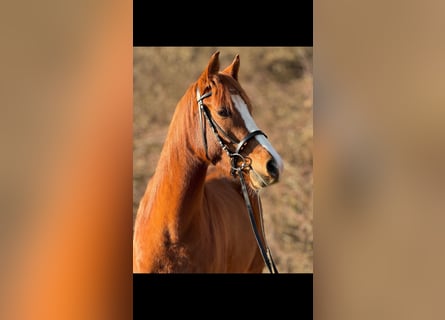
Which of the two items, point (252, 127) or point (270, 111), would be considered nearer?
point (252, 127)

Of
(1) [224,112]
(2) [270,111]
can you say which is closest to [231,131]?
(1) [224,112]

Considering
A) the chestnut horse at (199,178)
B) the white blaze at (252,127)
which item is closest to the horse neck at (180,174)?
the chestnut horse at (199,178)

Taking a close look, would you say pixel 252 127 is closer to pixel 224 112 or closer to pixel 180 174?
pixel 224 112

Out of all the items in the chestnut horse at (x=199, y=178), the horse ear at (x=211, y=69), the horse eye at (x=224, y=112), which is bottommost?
the chestnut horse at (x=199, y=178)

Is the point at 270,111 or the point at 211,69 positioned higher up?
the point at 211,69

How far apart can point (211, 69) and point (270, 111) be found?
24 centimetres

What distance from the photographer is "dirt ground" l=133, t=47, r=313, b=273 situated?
1.74 meters

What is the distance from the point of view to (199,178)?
5.66 feet

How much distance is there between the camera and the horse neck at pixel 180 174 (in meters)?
1.71

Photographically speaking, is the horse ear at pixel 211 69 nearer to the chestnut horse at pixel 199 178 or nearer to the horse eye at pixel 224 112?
the chestnut horse at pixel 199 178
